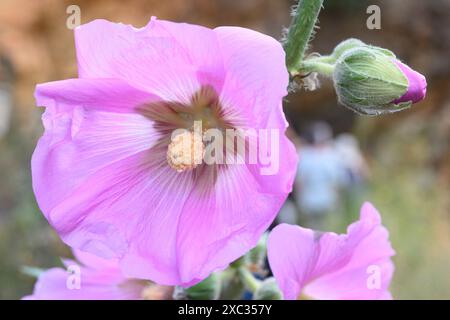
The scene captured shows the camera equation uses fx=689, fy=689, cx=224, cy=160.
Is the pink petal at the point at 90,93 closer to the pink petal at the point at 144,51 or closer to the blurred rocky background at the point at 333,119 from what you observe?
the pink petal at the point at 144,51

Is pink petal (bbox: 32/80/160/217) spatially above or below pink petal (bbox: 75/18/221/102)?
below

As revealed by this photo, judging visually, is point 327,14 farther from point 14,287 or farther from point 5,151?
point 14,287

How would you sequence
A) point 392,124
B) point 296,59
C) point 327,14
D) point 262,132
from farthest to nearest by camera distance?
point 392,124 → point 327,14 → point 296,59 → point 262,132

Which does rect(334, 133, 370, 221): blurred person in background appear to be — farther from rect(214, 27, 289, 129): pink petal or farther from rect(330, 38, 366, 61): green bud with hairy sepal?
rect(214, 27, 289, 129): pink petal

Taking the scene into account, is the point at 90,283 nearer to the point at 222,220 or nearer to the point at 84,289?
the point at 84,289

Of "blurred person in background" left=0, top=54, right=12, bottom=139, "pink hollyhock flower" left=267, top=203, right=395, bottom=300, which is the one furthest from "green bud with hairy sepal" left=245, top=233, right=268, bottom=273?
"blurred person in background" left=0, top=54, right=12, bottom=139

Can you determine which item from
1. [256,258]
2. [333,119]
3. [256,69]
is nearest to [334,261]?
[256,258]
